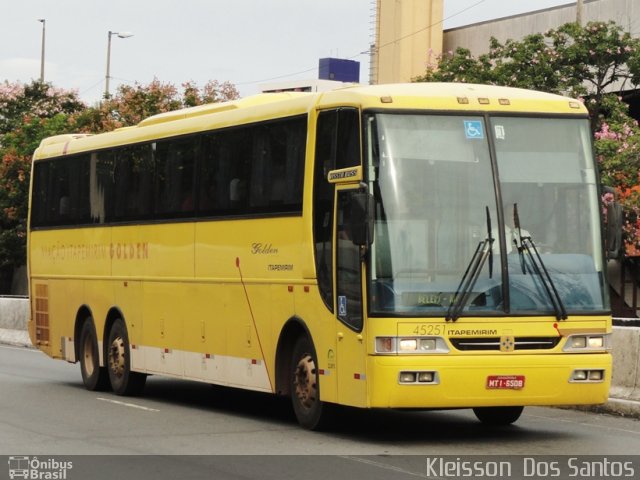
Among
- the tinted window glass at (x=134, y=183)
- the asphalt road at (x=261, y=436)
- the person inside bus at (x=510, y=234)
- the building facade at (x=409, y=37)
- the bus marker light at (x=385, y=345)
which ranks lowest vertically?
the asphalt road at (x=261, y=436)

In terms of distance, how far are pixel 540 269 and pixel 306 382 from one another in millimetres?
2685

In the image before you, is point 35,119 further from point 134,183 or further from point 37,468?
point 37,468

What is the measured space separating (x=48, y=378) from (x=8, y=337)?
11.2 metres

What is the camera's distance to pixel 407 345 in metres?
13.2

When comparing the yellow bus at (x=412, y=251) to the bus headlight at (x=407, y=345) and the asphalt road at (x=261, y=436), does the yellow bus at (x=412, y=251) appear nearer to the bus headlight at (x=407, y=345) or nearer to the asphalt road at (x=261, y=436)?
the bus headlight at (x=407, y=345)

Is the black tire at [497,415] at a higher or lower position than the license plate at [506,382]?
lower

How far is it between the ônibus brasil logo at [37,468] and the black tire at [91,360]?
27.0ft

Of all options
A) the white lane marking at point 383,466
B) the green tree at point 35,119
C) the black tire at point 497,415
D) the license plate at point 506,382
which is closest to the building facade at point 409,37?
the green tree at point 35,119

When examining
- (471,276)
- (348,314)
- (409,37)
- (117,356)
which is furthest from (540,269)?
(409,37)

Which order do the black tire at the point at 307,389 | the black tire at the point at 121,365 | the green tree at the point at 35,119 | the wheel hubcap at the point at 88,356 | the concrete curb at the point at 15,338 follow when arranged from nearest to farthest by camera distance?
the black tire at the point at 307,389
the black tire at the point at 121,365
the wheel hubcap at the point at 88,356
the concrete curb at the point at 15,338
the green tree at the point at 35,119

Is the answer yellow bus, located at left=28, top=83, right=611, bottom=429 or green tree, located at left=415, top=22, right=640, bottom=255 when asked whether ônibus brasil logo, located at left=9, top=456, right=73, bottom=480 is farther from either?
green tree, located at left=415, top=22, right=640, bottom=255

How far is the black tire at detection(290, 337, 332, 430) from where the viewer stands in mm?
14398

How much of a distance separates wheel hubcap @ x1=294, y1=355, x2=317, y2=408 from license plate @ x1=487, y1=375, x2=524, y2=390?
200 centimetres

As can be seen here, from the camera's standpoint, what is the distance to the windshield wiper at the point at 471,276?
13227 mm
